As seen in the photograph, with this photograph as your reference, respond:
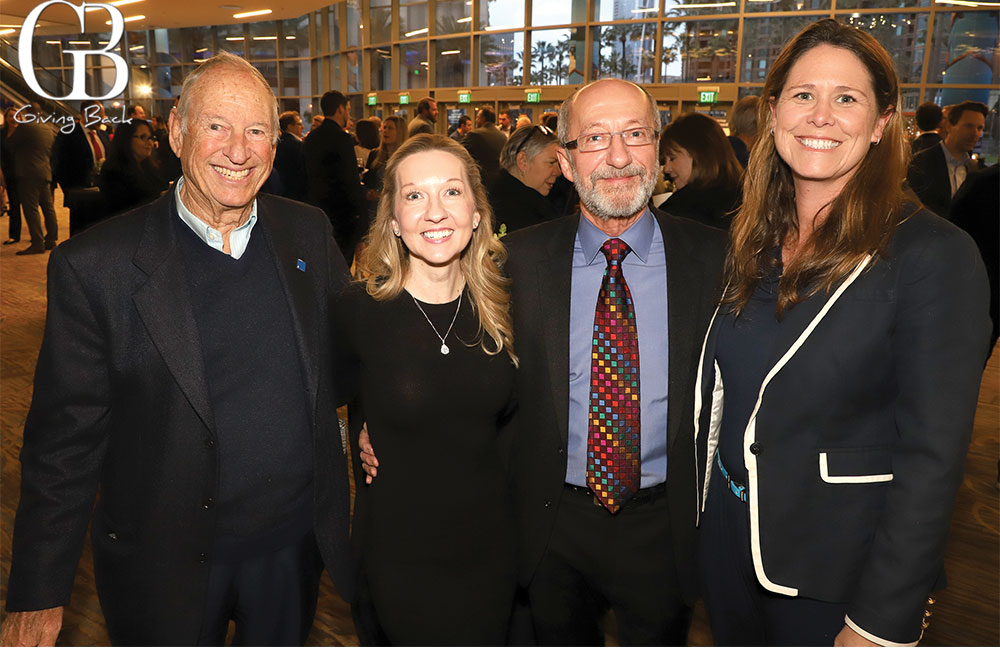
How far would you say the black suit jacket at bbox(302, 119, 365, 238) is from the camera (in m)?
6.79

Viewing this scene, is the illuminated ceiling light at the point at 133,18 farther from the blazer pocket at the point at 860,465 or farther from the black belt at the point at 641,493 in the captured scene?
the blazer pocket at the point at 860,465

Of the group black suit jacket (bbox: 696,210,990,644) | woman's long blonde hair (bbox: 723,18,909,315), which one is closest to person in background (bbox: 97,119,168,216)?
woman's long blonde hair (bbox: 723,18,909,315)

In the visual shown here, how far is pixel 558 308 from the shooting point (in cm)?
202

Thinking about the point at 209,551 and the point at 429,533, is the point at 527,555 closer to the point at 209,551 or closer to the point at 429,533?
the point at 429,533

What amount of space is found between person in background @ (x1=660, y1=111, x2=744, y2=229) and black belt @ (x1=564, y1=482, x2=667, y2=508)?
214 cm

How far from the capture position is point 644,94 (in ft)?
6.96

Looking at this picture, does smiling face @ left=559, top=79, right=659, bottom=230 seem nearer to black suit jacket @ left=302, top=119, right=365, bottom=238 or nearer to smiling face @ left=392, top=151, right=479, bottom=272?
smiling face @ left=392, top=151, right=479, bottom=272

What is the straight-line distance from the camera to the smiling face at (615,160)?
205cm

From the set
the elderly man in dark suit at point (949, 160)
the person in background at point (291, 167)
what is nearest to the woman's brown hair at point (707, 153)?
the elderly man in dark suit at point (949, 160)

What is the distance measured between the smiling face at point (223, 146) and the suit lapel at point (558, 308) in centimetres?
81

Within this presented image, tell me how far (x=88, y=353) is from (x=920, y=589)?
6.00ft

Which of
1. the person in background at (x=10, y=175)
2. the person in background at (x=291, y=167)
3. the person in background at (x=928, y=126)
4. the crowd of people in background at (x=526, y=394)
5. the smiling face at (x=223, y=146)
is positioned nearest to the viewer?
the crowd of people in background at (x=526, y=394)

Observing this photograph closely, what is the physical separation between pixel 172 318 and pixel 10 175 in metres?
10.7

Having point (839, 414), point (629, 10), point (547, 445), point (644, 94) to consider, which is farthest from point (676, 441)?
point (629, 10)
